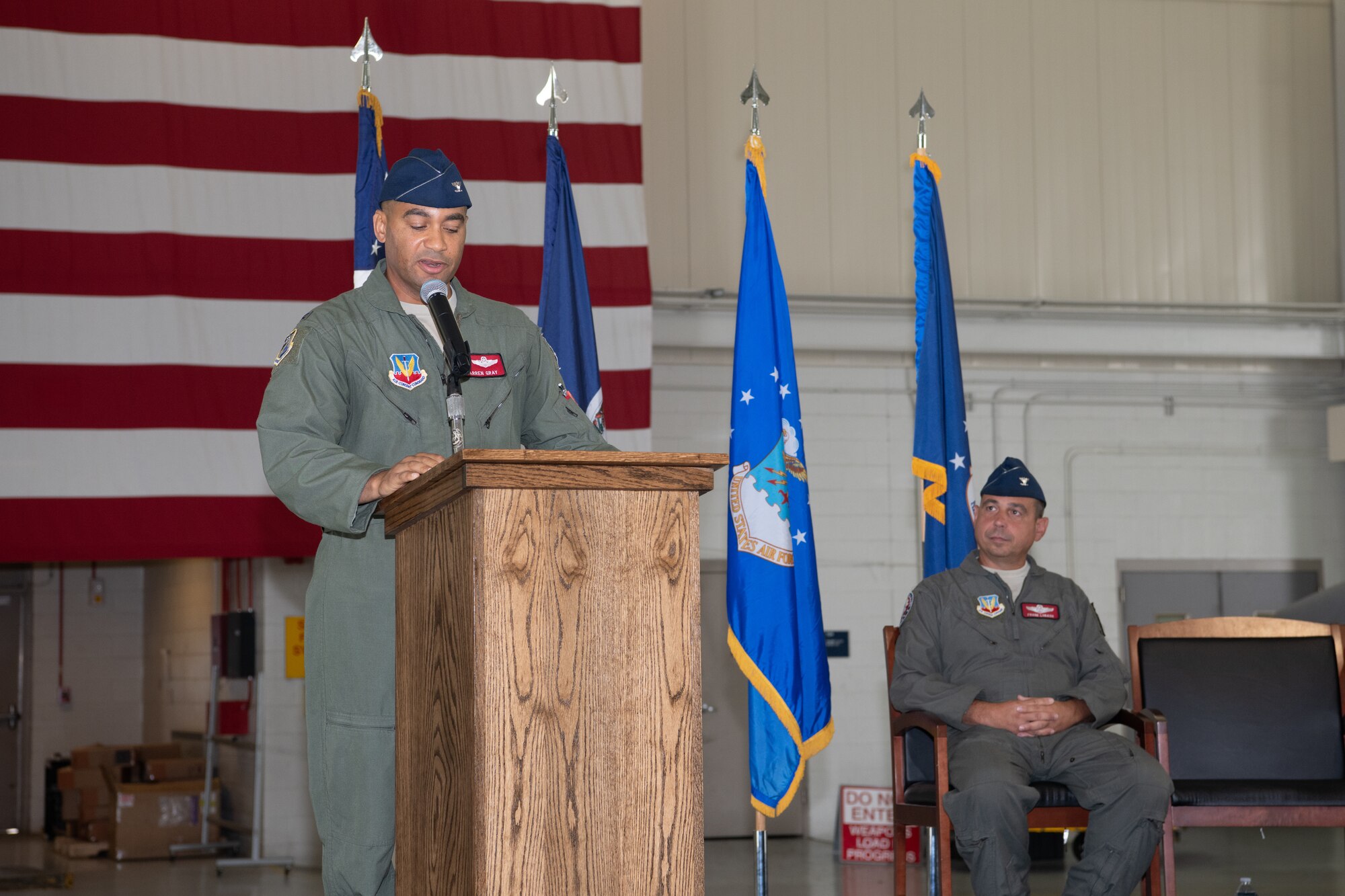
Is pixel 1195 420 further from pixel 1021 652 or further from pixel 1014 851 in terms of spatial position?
pixel 1014 851

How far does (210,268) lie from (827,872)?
12.7 feet

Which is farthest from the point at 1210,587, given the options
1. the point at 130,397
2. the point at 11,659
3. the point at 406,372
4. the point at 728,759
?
the point at 11,659

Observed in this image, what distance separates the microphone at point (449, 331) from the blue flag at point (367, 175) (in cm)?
262

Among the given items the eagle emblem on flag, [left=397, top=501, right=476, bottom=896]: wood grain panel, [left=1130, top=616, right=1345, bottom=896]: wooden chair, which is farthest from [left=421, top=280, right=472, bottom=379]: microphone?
[left=1130, top=616, right=1345, bottom=896]: wooden chair

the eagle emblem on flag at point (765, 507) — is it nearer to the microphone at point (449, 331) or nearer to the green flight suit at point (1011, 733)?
the green flight suit at point (1011, 733)

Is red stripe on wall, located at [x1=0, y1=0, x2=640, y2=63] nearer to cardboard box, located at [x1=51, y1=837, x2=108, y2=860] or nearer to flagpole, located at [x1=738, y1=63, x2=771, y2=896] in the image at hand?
flagpole, located at [x1=738, y1=63, x2=771, y2=896]

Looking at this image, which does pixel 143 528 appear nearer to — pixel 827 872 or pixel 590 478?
pixel 827 872

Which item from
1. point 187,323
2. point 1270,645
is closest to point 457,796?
point 1270,645

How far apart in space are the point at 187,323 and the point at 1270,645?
4.18 m

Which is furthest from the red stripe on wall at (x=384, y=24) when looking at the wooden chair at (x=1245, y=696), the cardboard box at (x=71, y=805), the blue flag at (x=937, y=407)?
the cardboard box at (x=71, y=805)

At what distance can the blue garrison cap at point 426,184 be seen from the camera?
1.93 m

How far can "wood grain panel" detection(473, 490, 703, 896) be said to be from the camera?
54.9 inches

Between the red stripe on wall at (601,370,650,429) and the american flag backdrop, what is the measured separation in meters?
0.01

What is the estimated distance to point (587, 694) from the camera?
143 cm
